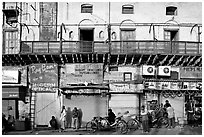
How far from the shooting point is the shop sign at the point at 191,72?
22891 millimetres

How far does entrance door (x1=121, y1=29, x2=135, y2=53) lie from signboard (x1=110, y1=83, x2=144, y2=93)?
2132 millimetres

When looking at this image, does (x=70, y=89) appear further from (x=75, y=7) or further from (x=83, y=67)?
(x=75, y=7)

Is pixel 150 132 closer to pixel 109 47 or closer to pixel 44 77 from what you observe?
pixel 109 47

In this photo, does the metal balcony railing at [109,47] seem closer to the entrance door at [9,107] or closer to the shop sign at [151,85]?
the shop sign at [151,85]

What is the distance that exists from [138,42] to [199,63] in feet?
13.9

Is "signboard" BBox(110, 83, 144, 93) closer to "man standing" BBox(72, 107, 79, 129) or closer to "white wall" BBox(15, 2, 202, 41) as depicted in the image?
"man standing" BBox(72, 107, 79, 129)

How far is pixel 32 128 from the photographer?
861 inches

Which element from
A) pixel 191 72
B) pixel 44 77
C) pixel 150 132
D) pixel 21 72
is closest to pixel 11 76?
pixel 21 72

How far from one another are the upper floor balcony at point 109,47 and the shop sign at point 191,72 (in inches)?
A: 52.3

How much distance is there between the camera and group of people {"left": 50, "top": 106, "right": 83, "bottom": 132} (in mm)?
20438

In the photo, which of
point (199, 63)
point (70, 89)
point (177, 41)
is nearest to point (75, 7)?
point (70, 89)

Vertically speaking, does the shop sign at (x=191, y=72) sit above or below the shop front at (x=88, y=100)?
above

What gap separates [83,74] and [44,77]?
243cm

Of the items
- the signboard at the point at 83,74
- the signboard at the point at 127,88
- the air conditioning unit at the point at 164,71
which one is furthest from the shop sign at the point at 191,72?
the signboard at the point at 83,74
